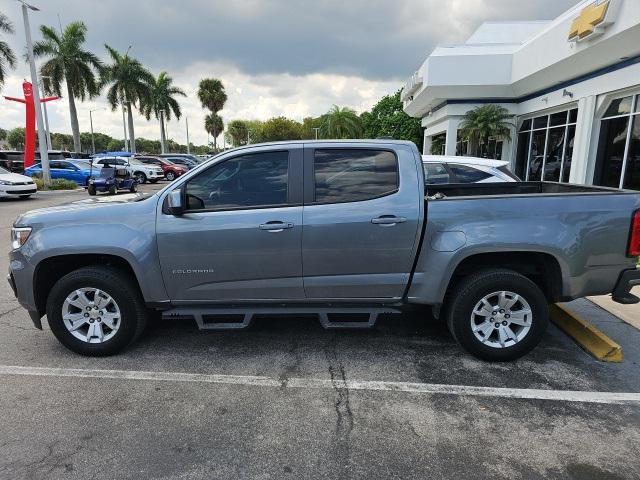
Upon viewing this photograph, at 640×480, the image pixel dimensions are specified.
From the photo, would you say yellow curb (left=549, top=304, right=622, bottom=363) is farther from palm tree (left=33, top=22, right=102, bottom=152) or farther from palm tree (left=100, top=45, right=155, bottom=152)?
palm tree (left=100, top=45, right=155, bottom=152)

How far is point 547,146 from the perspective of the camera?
17.5 meters

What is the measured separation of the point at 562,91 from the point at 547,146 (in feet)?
8.01

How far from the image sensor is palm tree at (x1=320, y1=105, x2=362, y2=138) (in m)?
56.7

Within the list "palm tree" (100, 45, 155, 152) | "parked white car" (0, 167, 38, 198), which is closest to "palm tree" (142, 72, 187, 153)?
"palm tree" (100, 45, 155, 152)

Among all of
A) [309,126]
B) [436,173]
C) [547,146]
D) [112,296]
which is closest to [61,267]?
[112,296]

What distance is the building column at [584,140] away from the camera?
14.0 metres

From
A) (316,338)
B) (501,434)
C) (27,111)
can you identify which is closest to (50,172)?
(27,111)

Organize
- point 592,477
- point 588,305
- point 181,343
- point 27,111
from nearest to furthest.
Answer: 1. point 592,477
2. point 181,343
3. point 588,305
4. point 27,111

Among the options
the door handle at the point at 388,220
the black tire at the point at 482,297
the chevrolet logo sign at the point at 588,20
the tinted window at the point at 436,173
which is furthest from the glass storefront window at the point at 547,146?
the door handle at the point at 388,220

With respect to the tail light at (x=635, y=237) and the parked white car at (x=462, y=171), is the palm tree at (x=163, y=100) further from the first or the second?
the tail light at (x=635, y=237)

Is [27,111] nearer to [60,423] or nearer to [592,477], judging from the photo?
[60,423]

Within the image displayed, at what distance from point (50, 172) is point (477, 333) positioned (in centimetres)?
2620

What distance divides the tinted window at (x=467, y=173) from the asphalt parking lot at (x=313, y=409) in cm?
336

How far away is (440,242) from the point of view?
3828 mm
